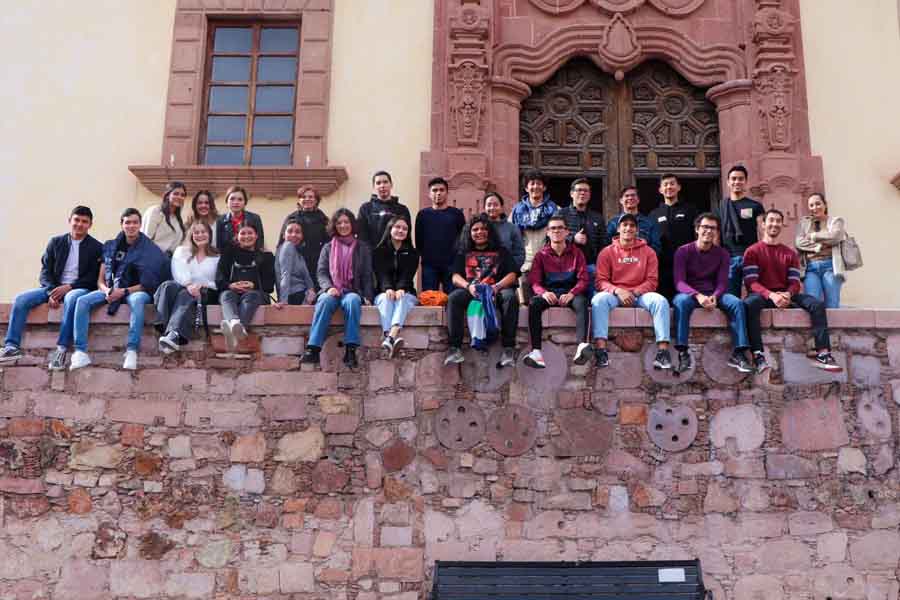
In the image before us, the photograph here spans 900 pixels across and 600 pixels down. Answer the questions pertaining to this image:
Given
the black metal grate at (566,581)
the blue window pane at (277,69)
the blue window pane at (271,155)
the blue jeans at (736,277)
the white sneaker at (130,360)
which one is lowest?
the black metal grate at (566,581)

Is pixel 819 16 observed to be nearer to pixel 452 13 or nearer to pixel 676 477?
pixel 452 13

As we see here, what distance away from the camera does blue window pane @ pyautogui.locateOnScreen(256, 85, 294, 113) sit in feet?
37.9

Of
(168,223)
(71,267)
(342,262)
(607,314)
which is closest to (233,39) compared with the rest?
(168,223)

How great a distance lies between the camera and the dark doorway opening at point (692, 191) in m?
11.4

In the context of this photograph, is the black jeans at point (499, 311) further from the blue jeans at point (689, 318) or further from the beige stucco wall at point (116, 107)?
the beige stucco wall at point (116, 107)

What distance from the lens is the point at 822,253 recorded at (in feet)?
29.0

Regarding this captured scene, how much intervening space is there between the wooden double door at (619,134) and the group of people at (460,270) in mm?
2287

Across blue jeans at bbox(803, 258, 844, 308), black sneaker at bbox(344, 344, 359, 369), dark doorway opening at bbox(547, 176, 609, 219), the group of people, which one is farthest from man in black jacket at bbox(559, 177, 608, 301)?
dark doorway opening at bbox(547, 176, 609, 219)

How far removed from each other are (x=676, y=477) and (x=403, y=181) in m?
4.65

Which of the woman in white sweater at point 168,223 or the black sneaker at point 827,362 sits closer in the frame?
the black sneaker at point 827,362

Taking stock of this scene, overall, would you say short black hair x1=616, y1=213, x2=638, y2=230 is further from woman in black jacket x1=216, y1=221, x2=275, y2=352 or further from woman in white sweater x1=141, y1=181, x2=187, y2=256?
woman in white sweater x1=141, y1=181, x2=187, y2=256

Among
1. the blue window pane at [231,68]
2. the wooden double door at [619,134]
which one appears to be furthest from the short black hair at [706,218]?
the blue window pane at [231,68]

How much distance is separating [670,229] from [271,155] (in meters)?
4.68

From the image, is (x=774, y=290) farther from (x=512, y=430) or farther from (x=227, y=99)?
(x=227, y=99)
